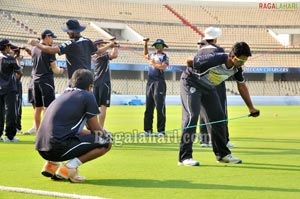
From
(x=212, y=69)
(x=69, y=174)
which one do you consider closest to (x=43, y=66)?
(x=212, y=69)

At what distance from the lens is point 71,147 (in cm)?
637

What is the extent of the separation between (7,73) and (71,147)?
19.2 feet

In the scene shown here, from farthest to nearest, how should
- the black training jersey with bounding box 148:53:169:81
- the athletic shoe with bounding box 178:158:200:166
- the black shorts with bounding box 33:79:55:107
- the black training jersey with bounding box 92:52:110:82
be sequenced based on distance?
the black training jersey with bounding box 148:53:169:81
the black training jersey with bounding box 92:52:110:82
the black shorts with bounding box 33:79:55:107
the athletic shoe with bounding box 178:158:200:166

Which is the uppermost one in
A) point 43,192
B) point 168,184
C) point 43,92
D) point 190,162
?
point 43,92

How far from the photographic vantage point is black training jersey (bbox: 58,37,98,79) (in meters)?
9.46

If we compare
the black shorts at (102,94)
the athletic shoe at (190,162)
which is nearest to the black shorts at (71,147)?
the athletic shoe at (190,162)

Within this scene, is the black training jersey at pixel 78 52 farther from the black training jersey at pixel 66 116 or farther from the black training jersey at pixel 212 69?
the black training jersey at pixel 66 116

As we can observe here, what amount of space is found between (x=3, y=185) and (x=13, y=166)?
1.72m

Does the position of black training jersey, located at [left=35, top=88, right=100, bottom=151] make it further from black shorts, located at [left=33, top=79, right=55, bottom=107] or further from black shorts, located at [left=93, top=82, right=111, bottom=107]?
black shorts, located at [left=93, top=82, right=111, bottom=107]

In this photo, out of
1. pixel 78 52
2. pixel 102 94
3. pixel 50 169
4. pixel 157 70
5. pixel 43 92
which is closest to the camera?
pixel 50 169

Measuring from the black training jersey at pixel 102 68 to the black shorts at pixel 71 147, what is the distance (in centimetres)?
606

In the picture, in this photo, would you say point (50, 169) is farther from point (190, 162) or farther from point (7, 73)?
point (7, 73)

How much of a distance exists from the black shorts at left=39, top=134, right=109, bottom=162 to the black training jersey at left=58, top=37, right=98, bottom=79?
320cm

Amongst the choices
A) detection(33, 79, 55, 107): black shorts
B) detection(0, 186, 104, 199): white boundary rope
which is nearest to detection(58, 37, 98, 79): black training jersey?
Answer: detection(33, 79, 55, 107): black shorts
